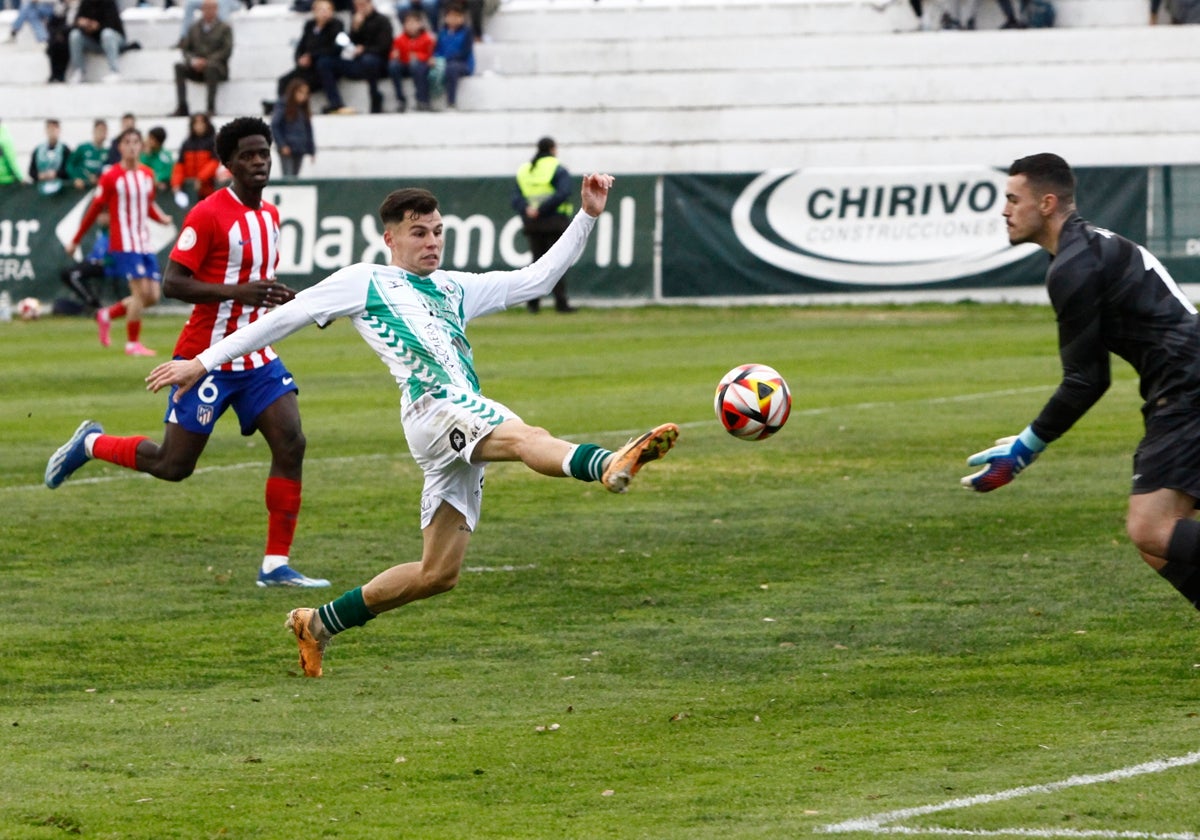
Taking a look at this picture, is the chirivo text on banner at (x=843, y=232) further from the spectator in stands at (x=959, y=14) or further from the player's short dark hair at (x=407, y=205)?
the player's short dark hair at (x=407, y=205)

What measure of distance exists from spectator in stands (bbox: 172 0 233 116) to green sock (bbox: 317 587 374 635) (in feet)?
90.4

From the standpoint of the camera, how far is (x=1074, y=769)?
624 centimetres

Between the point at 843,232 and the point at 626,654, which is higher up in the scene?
the point at 626,654

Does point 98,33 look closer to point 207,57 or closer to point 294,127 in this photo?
point 207,57

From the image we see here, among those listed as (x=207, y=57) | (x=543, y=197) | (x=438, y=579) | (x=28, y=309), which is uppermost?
(x=207, y=57)

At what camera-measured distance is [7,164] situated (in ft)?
106

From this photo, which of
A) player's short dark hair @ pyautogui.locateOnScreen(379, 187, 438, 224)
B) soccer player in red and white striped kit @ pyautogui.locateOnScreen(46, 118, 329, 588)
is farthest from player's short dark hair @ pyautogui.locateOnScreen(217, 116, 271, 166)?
player's short dark hair @ pyautogui.locateOnScreen(379, 187, 438, 224)

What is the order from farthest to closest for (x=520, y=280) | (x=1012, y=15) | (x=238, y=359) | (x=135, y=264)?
(x=1012, y=15) < (x=135, y=264) < (x=238, y=359) < (x=520, y=280)

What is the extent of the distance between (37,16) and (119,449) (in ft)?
96.3

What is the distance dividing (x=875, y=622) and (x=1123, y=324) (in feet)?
8.06

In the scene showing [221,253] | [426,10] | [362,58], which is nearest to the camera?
[221,253]

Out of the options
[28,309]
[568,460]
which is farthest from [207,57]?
[568,460]

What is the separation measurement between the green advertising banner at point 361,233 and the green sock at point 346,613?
21773 millimetres

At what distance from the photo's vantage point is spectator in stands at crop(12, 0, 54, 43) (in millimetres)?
37500
